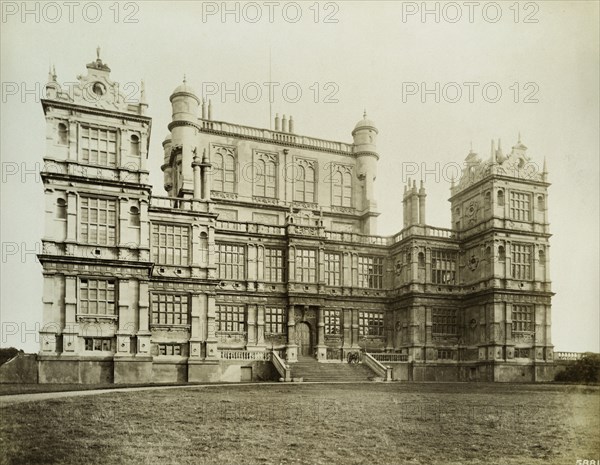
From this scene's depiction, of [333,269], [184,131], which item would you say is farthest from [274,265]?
[184,131]

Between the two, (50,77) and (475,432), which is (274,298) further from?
(475,432)

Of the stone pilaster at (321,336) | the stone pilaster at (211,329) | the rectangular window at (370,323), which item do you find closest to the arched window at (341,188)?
the rectangular window at (370,323)

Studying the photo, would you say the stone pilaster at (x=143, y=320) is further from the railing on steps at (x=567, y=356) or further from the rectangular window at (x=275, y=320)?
the railing on steps at (x=567, y=356)

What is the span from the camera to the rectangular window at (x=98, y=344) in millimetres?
31953

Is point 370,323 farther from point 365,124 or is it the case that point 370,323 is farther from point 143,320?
point 143,320

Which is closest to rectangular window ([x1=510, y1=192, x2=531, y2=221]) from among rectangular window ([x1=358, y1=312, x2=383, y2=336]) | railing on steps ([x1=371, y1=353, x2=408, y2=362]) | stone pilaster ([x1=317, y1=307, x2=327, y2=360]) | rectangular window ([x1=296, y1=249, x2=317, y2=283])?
rectangular window ([x1=358, y1=312, x2=383, y2=336])

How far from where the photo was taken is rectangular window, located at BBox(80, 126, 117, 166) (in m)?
33.2

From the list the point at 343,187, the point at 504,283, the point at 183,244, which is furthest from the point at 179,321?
the point at 504,283

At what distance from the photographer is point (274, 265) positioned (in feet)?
140

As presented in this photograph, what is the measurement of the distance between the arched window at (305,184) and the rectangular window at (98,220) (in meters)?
18.1

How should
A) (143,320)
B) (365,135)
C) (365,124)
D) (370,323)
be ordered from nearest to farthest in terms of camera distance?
(143,320) → (370,323) → (365,135) → (365,124)

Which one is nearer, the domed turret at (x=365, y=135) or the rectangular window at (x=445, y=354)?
the rectangular window at (x=445, y=354)

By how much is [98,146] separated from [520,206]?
99.2 feet

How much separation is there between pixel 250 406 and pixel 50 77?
2246 centimetres
